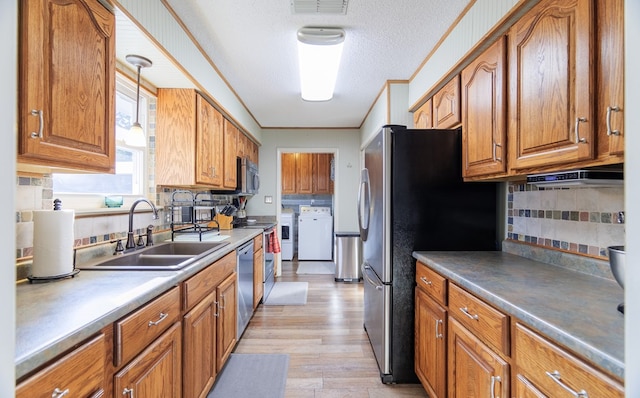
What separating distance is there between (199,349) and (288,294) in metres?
2.22

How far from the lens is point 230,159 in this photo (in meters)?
3.29

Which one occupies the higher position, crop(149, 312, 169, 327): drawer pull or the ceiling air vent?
the ceiling air vent

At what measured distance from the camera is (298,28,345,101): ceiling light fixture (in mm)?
2062

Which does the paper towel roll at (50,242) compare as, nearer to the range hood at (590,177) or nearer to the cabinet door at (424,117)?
the range hood at (590,177)

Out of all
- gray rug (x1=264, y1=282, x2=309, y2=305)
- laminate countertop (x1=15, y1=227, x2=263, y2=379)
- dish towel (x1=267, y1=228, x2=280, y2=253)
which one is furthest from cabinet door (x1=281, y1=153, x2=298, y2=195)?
laminate countertop (x1=15, y1=227, x2=263, y2=379)

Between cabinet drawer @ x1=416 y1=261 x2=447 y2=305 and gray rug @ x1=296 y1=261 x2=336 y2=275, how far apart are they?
9.94ft

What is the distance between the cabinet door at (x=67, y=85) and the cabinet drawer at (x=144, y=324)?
0.62 metres

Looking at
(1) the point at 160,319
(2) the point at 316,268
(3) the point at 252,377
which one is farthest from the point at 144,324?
(2) the point at 316,268

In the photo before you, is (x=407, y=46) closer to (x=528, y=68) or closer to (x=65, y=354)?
(x=528, y=68)

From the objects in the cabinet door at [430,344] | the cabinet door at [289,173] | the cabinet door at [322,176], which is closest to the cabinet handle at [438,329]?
the cabinet door at [430,344]

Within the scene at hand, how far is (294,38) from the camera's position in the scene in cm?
218

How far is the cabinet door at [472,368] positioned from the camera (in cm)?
110

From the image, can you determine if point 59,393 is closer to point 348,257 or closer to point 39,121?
point 39,121

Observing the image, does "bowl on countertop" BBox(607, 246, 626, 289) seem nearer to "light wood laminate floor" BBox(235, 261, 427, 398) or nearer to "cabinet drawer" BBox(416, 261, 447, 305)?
"cabinet drawer" BBox(416, 261, 447, 305)
